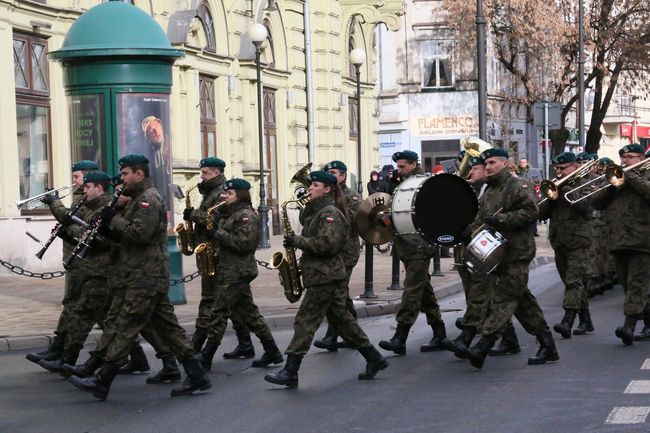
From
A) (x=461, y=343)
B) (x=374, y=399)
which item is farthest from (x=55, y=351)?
(x=461, y=343)

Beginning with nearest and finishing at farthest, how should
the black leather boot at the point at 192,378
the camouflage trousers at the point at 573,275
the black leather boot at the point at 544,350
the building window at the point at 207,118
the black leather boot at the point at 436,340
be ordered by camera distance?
the black leather boot at the point at 192,378 < the black leather boot at the point at 544,350 < the black leather boot at the point at 436,340 < the camouflage trousers at the point at 573,275 < the building window at the point at 207,118

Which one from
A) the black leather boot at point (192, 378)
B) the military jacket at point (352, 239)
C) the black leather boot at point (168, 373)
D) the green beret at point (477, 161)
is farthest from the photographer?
the military jacket at point (352, 239)

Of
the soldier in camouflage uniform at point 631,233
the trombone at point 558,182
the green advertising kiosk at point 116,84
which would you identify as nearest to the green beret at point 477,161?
the trombone at point 558,182

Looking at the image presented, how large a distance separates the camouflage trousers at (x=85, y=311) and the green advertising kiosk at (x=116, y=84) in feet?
15.7

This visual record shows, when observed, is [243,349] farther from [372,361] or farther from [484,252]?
[484,252]

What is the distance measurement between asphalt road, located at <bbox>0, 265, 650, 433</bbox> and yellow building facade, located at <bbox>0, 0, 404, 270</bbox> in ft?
27.1

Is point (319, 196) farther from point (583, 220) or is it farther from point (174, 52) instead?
point (174, 52)

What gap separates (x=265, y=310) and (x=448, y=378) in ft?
17.2

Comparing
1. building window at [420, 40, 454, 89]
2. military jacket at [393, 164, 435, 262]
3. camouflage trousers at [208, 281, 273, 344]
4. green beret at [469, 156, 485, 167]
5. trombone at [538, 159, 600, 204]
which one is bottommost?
camouflage trousers at [208, 281, 273, 344]

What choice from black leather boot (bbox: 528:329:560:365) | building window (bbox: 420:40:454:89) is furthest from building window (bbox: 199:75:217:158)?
building window (bbox: 420:40:454:89)

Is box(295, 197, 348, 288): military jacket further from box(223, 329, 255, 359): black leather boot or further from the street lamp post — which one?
the street lamp post

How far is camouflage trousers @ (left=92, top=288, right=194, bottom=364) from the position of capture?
407 inches

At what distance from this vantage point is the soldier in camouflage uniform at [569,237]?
43.5ft

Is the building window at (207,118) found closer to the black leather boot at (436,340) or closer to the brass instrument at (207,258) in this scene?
the black leather boot at (436,340)
